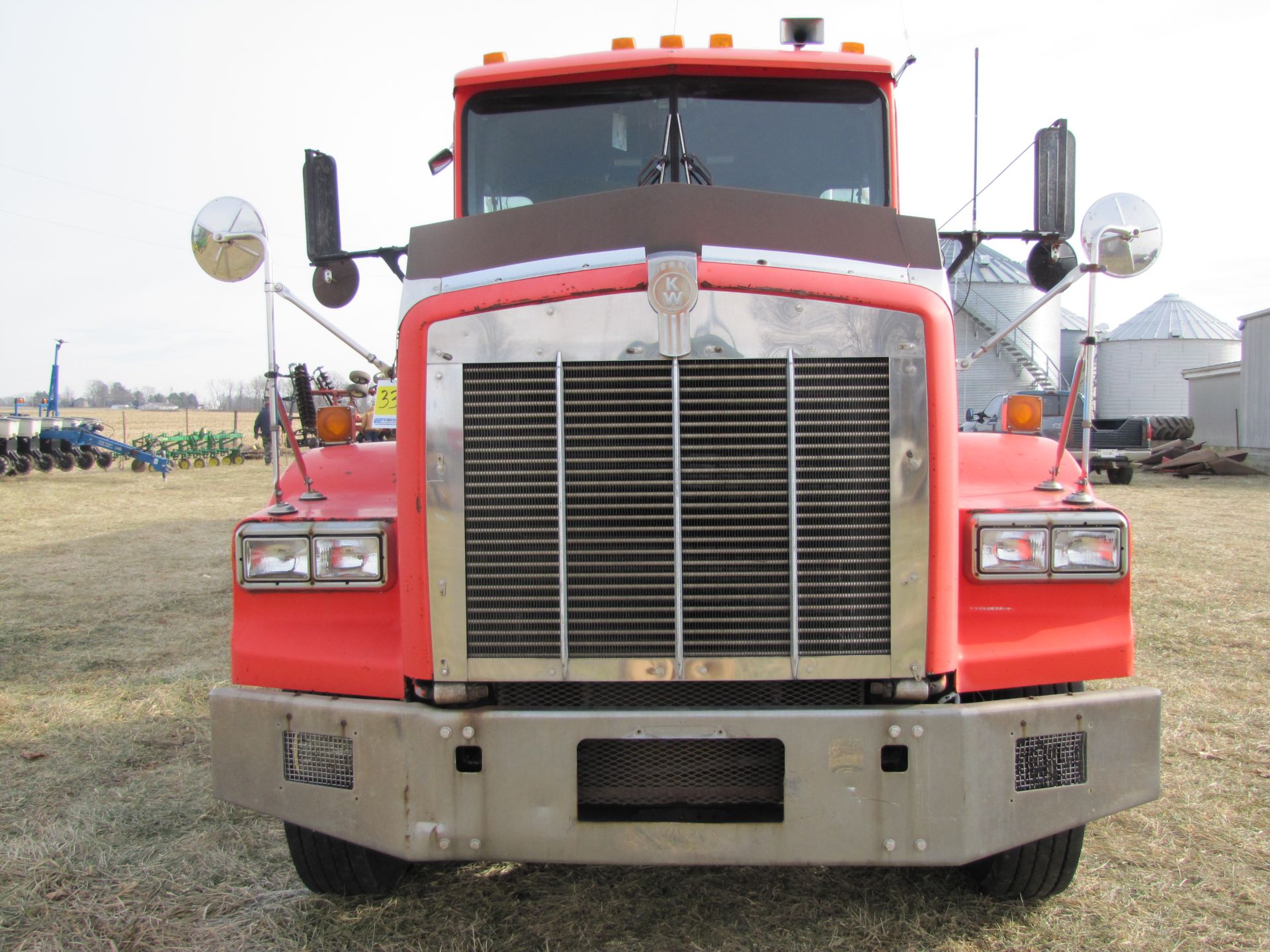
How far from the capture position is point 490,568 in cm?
240

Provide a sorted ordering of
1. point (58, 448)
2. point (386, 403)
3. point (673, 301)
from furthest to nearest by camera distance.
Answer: point (58, 448) < point (386, 403) < point (673, 301)

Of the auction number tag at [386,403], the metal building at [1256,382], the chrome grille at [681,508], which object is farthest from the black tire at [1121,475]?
the chrome grille at [681,508]

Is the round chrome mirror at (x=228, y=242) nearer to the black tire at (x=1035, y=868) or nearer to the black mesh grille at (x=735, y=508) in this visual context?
the black mesh grille at (x=735, y=508)

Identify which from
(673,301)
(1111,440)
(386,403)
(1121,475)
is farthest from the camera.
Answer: (1111,440)

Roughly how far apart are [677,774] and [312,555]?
1244 millimetres

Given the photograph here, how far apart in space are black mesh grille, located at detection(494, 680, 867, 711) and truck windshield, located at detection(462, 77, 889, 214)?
1993 mm

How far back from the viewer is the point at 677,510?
7.68ft

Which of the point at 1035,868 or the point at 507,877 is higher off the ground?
the point at 1035,868

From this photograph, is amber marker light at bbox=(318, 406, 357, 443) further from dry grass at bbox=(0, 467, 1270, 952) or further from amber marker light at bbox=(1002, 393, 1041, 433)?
amber marker light at bbox=(1002, 393, 1041, 433)

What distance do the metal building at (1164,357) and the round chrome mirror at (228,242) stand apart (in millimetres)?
42879

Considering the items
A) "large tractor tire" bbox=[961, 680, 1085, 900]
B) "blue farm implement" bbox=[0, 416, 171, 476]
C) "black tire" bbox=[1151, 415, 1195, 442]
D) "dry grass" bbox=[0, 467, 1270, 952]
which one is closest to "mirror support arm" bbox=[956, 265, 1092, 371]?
"large tractor tire" bbox=[961, 680, 1085, 900]

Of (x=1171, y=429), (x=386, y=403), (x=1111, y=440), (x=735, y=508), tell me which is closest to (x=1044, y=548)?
(x=735, y=508)

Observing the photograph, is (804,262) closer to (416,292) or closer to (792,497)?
(792,497)

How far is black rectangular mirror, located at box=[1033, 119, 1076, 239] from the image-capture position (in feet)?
10.7
